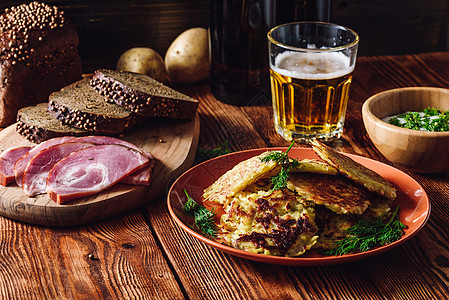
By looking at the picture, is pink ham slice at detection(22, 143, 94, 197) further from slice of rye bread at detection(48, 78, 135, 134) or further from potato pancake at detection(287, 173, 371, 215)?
potato pancake at detection(287, 173, 371, 215)

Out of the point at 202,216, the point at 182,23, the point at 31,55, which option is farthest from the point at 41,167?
the point at 182,23

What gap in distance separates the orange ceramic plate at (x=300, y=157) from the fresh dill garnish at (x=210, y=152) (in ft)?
0.74

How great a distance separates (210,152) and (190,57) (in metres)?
0.70

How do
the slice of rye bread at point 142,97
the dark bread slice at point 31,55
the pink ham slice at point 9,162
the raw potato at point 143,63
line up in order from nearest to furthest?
1. the pink ham slice at point 9,162
2. the slice of rye bread at point 142,97
3. the dark bread slice at point 31,55
4. the raw potato at point 143,63

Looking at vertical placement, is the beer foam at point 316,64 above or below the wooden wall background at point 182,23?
above

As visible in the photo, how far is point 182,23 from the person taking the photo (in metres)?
2.74

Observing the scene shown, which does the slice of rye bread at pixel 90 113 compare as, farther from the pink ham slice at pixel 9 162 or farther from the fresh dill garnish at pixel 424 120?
the fresh dill garnish at pixel 424 120

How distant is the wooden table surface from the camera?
1.29 meters

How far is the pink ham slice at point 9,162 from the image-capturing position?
1.64m

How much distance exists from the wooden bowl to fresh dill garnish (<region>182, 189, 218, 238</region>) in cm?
63

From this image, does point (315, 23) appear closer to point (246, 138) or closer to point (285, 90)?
point (285, 90)

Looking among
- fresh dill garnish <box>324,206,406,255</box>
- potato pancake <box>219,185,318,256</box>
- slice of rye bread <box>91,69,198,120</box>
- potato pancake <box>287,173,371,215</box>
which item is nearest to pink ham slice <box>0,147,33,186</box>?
slice of rye bread <box>91,69,198,120</box>

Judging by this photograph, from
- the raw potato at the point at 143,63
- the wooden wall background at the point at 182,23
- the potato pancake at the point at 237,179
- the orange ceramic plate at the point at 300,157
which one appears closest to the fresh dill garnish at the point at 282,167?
the potato pancake at the point at 237,179

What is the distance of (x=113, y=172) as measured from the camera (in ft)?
5.31
